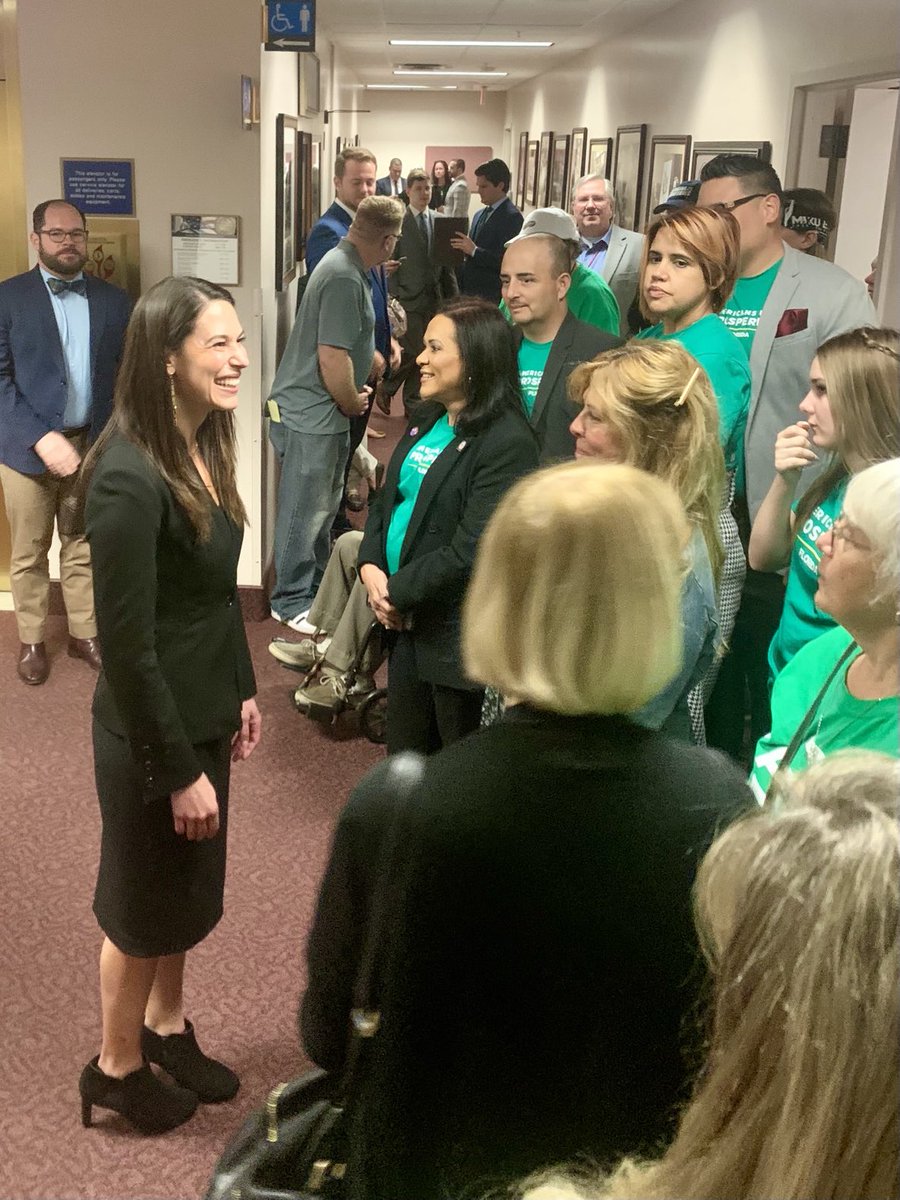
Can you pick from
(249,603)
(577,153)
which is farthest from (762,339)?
(577,153)

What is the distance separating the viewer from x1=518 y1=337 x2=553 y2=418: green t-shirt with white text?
10.6 ft

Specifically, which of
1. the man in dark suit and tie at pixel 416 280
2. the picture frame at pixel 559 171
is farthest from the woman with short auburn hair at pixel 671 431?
the picture frame at pixel 559 171

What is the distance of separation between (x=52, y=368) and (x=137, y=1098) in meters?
2.59

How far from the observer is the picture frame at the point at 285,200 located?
196 inches

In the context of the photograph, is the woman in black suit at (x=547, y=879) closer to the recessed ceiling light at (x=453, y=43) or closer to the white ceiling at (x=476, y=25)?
the white ceiling at (x=476, y=25)

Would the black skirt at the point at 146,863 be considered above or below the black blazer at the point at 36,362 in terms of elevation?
below

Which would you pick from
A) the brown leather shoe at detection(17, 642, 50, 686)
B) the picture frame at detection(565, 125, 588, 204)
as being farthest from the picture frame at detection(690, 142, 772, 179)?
the picture frame at detection(565, 125, 588, 204)

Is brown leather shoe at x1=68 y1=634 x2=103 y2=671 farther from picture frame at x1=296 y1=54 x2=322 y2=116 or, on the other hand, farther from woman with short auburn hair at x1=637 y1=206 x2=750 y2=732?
picture frame at x1=296 y1=54 x2=322 y2=116

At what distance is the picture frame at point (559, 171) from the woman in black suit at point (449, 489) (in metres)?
9.11

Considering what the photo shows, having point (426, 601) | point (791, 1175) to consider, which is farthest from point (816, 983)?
point (426, 601)

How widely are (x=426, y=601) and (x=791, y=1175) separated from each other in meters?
2.05

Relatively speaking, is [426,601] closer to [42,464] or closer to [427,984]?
[427,984]

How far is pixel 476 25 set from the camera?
8609 mm

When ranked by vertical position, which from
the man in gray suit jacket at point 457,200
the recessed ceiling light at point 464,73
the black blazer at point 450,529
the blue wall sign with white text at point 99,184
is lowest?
the black blazer at point 450,529
